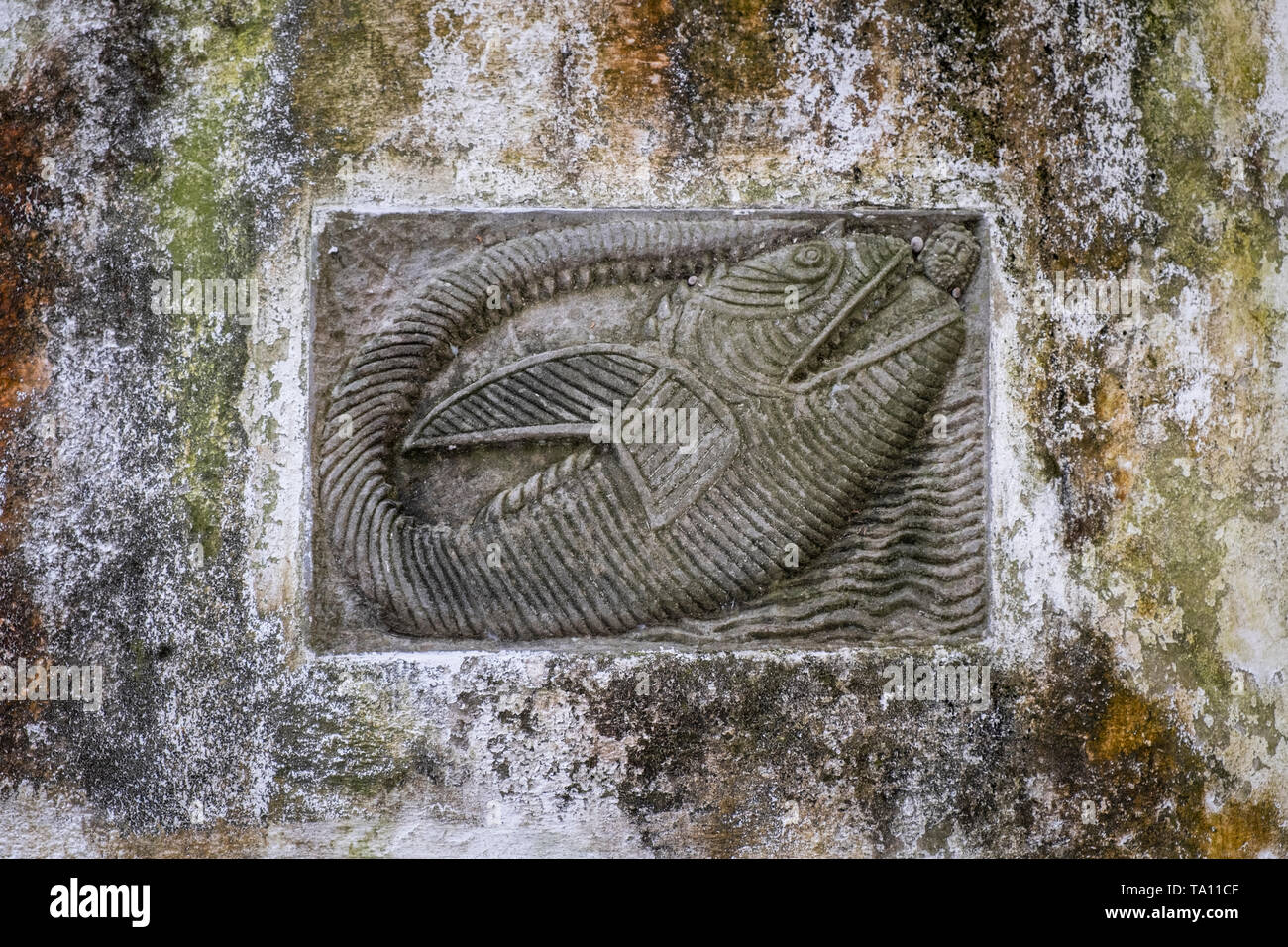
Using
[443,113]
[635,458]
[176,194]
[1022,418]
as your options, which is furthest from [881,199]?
[176,194]

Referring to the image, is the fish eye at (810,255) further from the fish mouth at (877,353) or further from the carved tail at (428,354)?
the fish mouth at (877,353)

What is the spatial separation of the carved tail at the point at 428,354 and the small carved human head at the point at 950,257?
0.44 m

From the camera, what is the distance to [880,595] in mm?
4043

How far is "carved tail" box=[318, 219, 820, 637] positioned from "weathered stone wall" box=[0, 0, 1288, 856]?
0.42 ft

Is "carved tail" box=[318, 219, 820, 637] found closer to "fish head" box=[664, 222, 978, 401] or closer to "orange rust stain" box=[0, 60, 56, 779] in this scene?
"fish head" box=[664, 222, 978, 401]

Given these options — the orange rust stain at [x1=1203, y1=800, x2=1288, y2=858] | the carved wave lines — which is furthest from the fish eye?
the orange rust stain at [x1=1203, y1=800, x2=1288, y2=858]

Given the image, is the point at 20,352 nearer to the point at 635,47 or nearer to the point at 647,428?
the point at 647,428

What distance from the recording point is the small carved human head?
4.04 meters

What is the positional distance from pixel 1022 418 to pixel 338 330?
244 cm

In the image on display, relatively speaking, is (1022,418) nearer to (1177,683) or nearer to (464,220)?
(1177,683)

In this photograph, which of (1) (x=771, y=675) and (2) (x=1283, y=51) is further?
(2) (x=1283, y=51)

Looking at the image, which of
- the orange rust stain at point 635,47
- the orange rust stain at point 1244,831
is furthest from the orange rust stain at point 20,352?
the orange rust stain at point 1244,831

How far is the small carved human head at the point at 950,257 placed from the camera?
4035 millimetres

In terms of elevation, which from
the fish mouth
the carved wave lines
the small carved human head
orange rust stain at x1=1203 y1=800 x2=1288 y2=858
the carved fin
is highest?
the small carved human head
